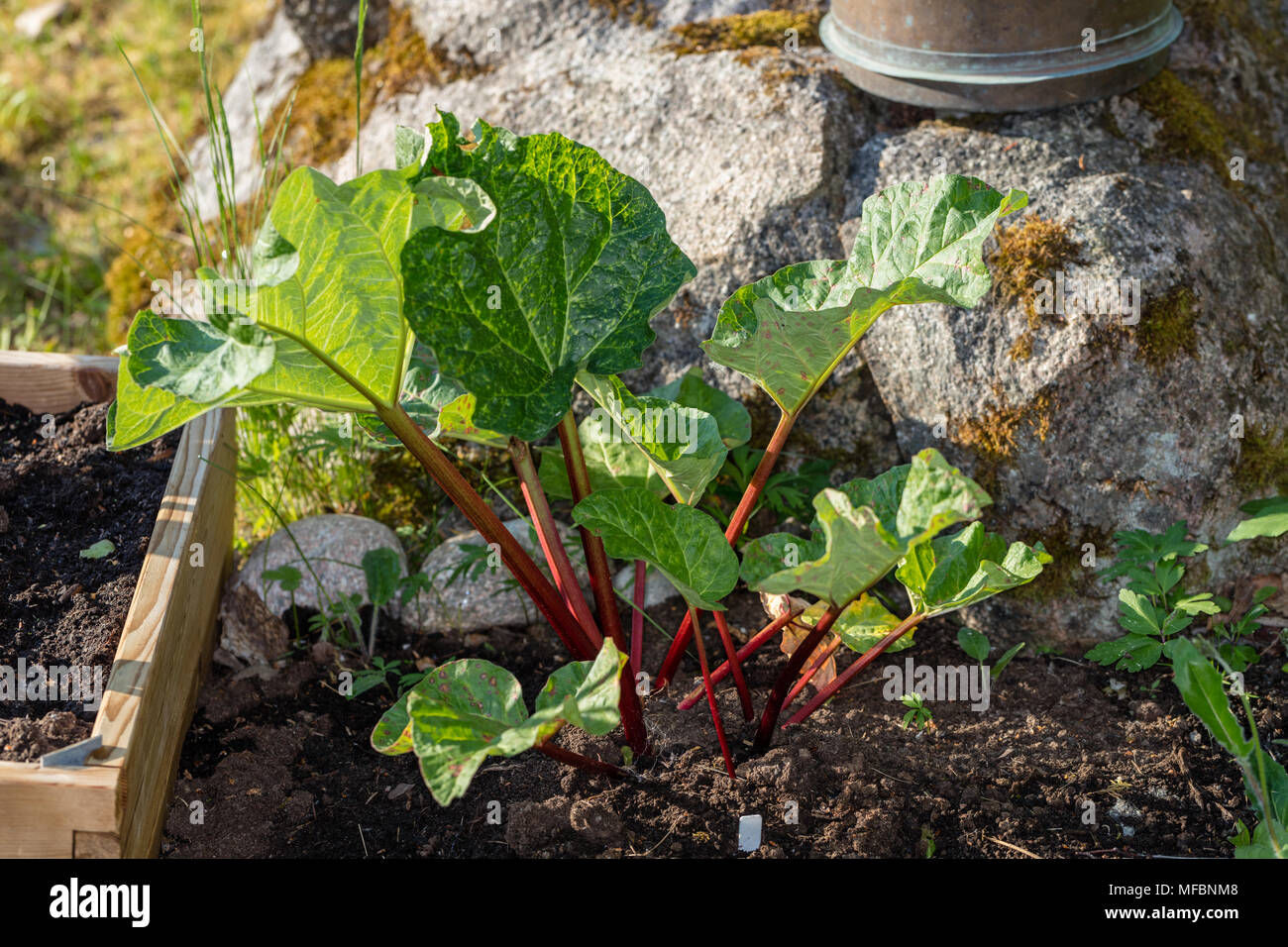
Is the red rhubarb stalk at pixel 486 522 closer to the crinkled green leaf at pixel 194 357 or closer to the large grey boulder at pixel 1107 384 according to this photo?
the crinkled green leaf at pixel 194 357

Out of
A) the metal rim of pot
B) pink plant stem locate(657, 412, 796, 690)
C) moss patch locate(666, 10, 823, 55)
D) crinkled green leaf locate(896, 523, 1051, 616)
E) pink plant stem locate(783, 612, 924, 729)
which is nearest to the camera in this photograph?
crinkled green leaf locate(896, 523, 1051, 616)

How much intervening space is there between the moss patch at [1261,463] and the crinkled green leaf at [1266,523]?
0.26 ft

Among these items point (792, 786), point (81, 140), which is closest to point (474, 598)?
point (792, 786)

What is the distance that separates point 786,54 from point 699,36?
0.90ft

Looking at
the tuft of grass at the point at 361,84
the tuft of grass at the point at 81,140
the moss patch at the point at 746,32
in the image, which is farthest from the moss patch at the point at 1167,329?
the tuft of grass at the point at 81,140

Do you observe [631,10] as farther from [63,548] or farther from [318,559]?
[63,548]

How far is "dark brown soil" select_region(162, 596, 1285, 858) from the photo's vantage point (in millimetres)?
1944

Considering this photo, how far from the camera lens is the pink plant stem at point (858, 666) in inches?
76.4

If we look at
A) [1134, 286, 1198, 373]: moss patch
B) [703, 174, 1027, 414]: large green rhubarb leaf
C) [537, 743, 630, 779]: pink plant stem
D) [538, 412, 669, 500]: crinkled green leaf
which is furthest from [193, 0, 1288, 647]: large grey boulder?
[537, 743, 630, 779]: pink plant stem

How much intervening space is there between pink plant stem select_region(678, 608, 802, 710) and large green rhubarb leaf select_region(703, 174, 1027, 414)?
1.29 feet

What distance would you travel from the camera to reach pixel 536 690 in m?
2.37

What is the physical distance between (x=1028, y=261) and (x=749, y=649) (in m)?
1.09

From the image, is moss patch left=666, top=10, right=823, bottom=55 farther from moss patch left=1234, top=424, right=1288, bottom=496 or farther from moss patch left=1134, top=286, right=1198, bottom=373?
moss patch left=1234, top=424, right=1288, bottom=496

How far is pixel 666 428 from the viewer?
1.93m
